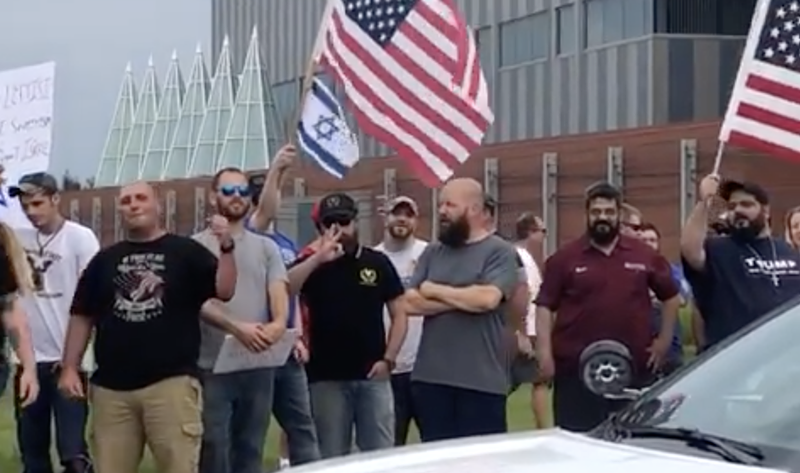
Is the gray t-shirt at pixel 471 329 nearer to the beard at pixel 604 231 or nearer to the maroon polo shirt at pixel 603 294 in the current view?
the maroon polo shirt at pixel 603 294

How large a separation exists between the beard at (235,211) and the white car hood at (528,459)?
15.1 ft

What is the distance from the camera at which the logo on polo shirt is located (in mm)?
11008

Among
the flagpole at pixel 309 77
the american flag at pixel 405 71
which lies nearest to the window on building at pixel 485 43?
the american flag at pixel 405 71

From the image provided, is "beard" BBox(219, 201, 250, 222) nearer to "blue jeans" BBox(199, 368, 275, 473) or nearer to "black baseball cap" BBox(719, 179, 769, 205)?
"blue jeans" BBox(199, 368, 275, 473)

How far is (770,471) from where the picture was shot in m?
4.82

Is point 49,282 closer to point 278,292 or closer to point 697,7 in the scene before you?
point 278,292

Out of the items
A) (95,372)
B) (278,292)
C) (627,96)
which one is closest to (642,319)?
(278,292)

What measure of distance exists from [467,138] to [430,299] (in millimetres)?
3647

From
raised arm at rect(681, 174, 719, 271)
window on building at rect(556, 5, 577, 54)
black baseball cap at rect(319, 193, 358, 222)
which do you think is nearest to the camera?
raised arm at rect(681, 174, 719, 271)

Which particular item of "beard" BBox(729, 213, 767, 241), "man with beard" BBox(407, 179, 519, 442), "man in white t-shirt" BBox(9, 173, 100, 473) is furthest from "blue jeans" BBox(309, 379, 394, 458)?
"beard" BBox(729, 213, 767, 241)

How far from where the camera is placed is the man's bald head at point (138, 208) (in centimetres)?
Answer: 936

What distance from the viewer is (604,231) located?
992cm

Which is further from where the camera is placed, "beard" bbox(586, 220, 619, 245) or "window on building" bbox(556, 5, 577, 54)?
"window on building" bbox(556, 5, 577, 54)

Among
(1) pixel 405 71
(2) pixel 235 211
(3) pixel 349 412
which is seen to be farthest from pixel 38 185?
(1) pixel 405 71
